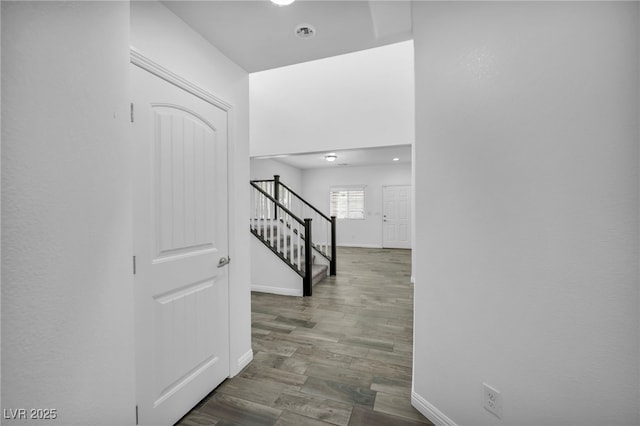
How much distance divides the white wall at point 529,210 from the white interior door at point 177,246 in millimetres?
1294

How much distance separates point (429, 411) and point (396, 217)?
6955mm

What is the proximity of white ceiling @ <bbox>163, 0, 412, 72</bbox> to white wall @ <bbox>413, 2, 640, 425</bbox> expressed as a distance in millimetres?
211

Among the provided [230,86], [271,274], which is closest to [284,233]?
[271,274]

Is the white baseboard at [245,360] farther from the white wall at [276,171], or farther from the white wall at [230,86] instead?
the white wall at [276,171]

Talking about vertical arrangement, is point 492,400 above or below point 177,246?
below

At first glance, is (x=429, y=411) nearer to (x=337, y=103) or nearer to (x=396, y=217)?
(x=337, y=103)

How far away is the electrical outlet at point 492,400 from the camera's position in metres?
1.22

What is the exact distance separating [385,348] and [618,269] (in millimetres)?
1819

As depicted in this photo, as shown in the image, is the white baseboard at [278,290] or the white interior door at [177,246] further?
the white baseboard at [278,290]

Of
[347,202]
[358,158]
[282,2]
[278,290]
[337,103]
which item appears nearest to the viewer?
[282,2]

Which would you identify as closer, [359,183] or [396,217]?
[396,217]

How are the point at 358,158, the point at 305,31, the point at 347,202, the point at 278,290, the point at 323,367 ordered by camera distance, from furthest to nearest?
1. the point at 347,202
2. the point at 358,158
3. the point at 278,290
4. the point at 323,367
5. the point at 305,31

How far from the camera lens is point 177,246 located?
1.51m

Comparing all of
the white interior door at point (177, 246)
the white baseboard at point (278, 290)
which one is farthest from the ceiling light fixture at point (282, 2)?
the white baseboard at point (278, 290)
